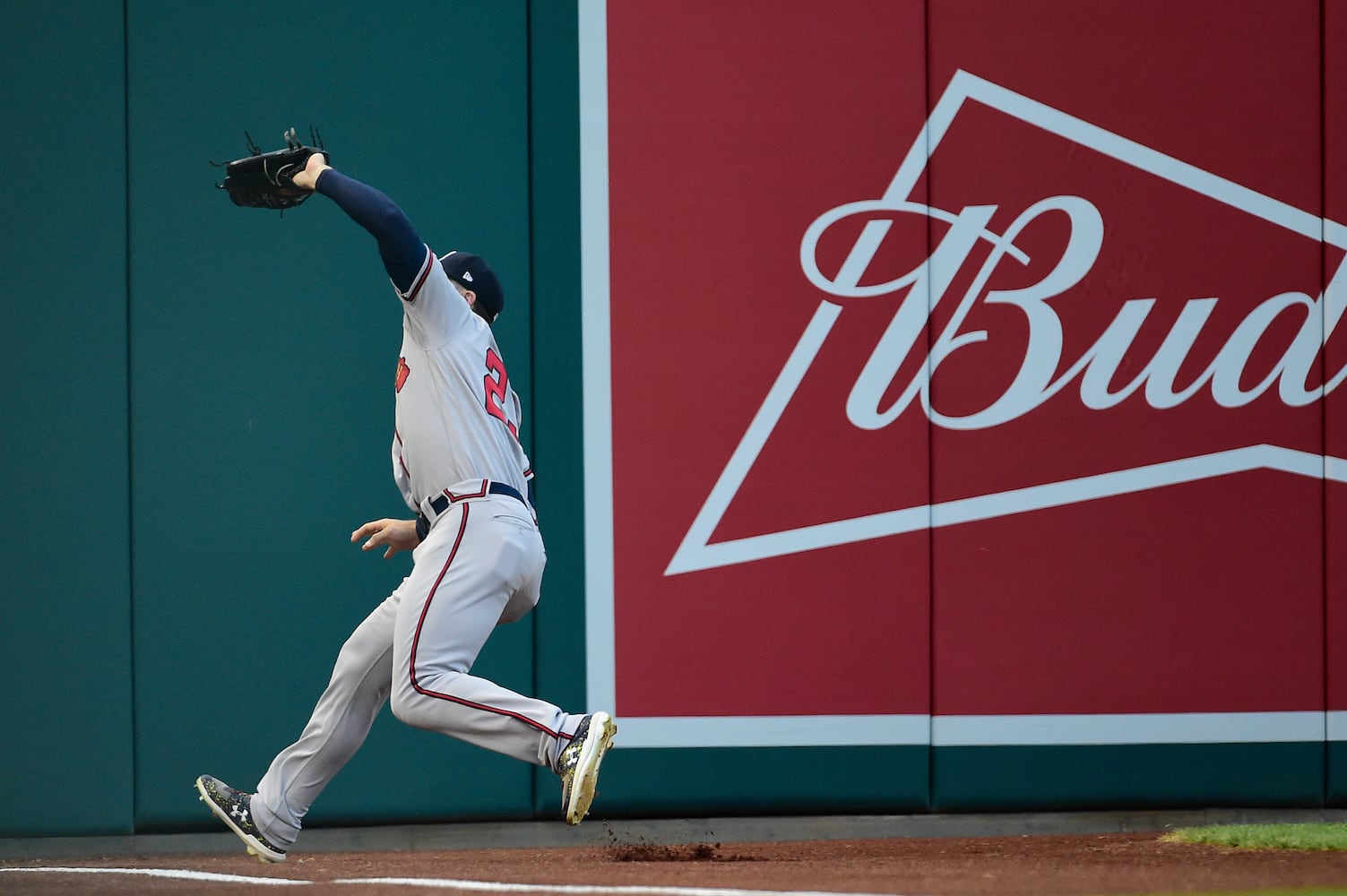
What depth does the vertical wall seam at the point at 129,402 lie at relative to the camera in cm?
505

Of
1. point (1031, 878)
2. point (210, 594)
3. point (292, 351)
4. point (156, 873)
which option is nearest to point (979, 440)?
point (1031, 878)

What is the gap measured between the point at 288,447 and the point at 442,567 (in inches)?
73.6

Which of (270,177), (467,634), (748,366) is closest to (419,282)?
(270,177)

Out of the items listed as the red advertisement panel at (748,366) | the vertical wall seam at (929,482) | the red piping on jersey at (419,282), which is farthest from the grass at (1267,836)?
the red piping on jersey at (419,282)

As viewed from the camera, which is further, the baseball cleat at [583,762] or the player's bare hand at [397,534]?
the player's bare hand at [397,534]

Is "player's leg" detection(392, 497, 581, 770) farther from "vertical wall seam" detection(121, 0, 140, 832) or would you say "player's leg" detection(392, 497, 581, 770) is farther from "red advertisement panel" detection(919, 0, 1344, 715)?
"red advertisement panel" detection(919, 0, 1344, 715)

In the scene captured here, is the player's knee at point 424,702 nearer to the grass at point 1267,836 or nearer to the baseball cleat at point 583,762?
the baseball cleat at point 583,762

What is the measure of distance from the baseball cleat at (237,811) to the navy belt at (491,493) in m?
0.95

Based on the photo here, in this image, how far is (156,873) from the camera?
4.38 metres

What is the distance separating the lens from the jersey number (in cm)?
364

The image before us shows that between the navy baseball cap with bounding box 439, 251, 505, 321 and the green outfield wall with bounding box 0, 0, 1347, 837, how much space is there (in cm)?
127

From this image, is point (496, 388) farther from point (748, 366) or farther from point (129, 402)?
point (129, 402)

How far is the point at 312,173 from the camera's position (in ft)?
11.6

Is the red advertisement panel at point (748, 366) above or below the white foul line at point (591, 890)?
above
